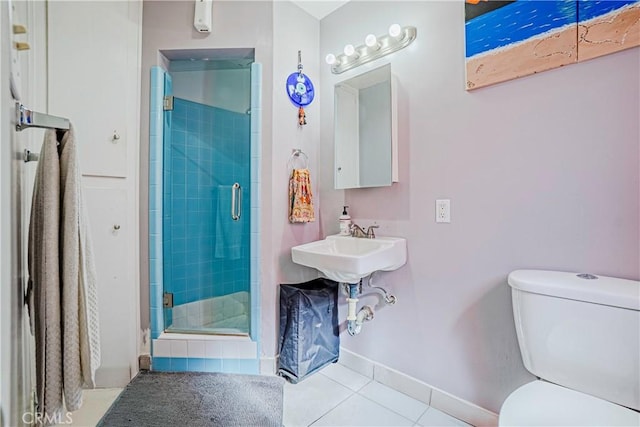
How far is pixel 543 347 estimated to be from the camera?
1068 mm

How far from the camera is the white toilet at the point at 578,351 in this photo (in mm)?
896

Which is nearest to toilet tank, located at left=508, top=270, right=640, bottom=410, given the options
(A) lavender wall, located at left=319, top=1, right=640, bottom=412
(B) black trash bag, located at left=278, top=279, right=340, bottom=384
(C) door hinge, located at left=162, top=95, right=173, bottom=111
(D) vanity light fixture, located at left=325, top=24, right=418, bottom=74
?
(A) lavender wall, located at left=319, top=1, right=640, bottom=412

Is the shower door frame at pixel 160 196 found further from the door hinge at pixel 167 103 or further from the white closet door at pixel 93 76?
the white closet door at pixel 93 76

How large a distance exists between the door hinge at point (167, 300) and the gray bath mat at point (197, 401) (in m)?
0.41

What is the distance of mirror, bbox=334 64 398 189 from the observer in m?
1.72

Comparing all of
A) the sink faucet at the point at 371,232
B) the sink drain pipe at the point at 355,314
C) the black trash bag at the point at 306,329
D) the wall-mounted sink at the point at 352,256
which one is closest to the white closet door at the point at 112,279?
the black trash bag at the point at 306,329

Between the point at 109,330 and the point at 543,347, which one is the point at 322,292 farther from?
the point at 109,330

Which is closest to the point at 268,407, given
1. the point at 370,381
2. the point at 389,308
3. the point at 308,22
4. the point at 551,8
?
the point at 370,381

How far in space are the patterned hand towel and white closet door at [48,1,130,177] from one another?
102cm

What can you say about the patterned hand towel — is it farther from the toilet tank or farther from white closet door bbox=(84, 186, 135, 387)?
the toilet tank

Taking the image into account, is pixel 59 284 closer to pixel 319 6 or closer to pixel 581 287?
pixel 581 287

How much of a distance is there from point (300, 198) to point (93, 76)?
4.46ft

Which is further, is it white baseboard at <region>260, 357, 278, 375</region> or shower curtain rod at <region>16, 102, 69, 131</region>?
white baseboard at <region>260, 357, 278, 375</region>

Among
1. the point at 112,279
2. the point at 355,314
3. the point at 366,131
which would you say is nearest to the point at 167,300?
the point at 112,279
